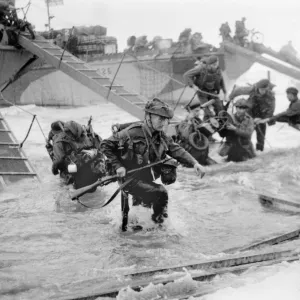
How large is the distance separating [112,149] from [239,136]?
21.0 ft

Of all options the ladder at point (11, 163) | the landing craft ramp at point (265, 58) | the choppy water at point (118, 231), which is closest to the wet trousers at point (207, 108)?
the choppy water at point (118, 231)

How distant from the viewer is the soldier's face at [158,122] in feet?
19.4

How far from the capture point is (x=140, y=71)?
25484 mm

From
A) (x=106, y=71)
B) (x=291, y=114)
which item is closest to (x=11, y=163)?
(x=291, y=114)

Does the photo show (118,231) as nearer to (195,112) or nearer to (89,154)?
(89,154)

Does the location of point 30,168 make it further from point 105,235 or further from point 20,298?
point 20,298

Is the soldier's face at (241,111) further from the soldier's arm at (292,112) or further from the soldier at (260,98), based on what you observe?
the soldier's arm at (292,112)

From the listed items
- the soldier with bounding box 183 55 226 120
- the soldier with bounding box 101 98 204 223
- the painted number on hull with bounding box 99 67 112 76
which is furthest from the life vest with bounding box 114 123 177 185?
the painted number on hull with bounding box 99 67 112 76

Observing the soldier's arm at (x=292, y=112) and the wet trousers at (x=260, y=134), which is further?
the wet trousers at (x=260, y=134)

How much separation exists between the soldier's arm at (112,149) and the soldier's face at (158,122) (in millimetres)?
457

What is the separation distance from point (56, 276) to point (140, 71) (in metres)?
21.0

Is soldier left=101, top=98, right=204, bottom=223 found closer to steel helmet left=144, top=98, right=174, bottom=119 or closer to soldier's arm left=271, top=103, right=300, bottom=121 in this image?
steel helmet left=144, top=98, right=174, bottom=119

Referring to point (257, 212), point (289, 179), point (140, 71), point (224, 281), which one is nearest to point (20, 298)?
point (224, 281)

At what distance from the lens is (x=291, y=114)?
43.2 ft
